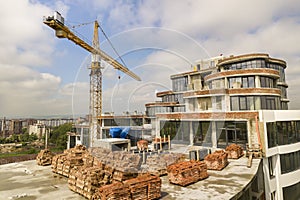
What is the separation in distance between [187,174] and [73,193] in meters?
5.03

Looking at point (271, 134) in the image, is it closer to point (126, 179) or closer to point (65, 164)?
point (126, 179)

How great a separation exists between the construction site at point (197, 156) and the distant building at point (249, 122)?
82 mm

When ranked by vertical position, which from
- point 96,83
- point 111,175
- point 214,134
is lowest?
point 111,175

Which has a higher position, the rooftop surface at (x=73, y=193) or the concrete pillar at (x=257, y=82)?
the concrete pillar at (x=257, y=82)

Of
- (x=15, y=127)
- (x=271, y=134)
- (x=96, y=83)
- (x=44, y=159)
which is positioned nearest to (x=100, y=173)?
(x=44, y=159)

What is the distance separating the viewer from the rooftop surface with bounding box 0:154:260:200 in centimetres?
786

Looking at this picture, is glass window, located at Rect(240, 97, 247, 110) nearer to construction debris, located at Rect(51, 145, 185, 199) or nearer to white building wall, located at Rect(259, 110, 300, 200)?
white building wall, located at Rect(259, 110, 300, 200)

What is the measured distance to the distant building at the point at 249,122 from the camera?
1559 centimetres

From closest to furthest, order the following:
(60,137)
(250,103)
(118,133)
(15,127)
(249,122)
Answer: (249,122)
(250,103)
(118,133)
(60,137)
(15,127)

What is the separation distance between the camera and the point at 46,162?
45.3 ft

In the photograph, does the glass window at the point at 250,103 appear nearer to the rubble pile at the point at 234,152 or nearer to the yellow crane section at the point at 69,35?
the rubble pile at the point at 234,152

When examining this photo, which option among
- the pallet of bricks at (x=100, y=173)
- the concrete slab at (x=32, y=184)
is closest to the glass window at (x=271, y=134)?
the pallet of bricks at (x=100, y=173)

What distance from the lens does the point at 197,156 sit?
44.6 ft

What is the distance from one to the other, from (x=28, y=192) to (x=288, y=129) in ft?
64.5
